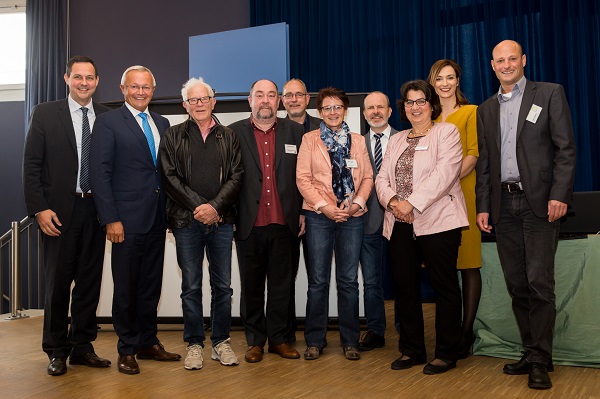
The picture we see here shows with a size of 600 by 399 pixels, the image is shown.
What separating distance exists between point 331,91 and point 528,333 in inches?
69.2

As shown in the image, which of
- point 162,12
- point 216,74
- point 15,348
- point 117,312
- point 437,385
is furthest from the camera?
point 162,12

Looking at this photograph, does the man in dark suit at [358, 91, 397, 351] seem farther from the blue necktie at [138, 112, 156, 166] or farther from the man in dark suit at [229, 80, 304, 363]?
the blue necktie at [138, 112, 156, 166]

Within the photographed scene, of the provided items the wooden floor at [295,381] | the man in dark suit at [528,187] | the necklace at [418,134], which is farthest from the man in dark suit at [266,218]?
the man in dark suit at [528,187]

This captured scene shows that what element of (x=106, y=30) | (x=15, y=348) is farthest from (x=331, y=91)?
(x=106, y=30)

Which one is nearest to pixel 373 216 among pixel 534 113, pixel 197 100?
pixel 534 113

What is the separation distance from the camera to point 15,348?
4.24 m

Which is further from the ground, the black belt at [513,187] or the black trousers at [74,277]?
the black belt at [513,187]

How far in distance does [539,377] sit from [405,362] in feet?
2.31

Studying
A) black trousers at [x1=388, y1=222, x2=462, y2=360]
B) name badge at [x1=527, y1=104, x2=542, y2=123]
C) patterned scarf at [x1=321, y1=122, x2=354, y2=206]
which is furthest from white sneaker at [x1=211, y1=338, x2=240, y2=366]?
name badge at [x1=527, y1=104, x2=542, y2=123]

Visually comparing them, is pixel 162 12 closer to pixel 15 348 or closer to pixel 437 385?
pixel 15 348

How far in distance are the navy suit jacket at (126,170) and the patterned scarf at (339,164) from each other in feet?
3.33

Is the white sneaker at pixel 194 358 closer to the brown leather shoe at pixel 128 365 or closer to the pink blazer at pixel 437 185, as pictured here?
the brown leather shoe at pixel 128 365

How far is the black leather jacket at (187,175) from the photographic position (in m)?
3.31

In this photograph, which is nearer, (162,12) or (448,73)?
(448,73)
